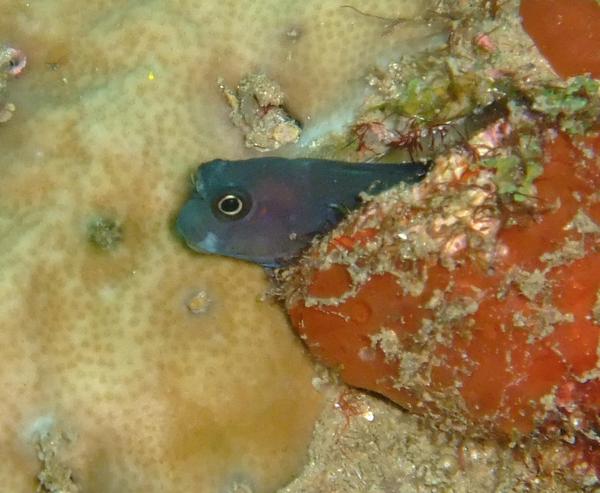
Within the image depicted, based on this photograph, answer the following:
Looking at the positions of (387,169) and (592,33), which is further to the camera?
(387,169)

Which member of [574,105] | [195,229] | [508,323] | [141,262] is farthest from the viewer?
[141,262]

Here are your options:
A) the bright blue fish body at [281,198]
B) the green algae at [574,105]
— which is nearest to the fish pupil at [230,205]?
the bright blue fish body at [281,198]

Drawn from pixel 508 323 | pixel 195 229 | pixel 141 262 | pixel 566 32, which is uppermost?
pixel 566 32

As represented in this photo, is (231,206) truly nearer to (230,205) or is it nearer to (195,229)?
(230,205)

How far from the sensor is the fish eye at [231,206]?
360cm

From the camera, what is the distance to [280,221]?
148 inches

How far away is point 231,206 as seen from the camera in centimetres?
363

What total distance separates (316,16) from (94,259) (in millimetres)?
2106

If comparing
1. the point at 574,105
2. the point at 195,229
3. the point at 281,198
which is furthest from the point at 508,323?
the point at 195,229

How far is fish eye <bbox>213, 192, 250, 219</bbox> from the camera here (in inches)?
142

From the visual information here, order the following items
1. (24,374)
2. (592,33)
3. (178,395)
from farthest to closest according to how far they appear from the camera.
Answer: (178,395) < (24,374) < (592,33)

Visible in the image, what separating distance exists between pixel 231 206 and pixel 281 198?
33cm

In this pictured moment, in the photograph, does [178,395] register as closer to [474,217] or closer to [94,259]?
[94,259]

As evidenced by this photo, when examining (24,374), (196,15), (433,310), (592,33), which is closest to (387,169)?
(433,310)
